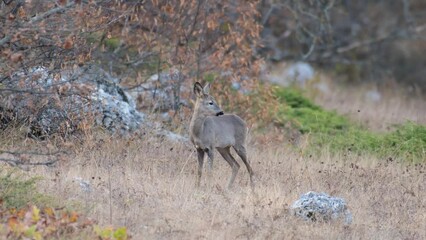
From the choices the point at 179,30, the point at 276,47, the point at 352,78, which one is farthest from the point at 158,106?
the point at 352,78

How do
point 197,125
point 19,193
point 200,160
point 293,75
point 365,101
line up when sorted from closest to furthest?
1. point 19,193
2. point 200,160
3. point 197,125
4. point 293,75
5. point 365,101

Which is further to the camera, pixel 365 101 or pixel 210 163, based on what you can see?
pixel 365 101

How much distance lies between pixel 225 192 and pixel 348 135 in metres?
5.74

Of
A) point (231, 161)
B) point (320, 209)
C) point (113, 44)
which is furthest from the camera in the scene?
point (113, 44)

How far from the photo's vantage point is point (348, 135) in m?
17.6

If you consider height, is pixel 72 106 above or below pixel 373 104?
above

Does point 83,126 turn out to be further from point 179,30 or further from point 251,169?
point 179,30

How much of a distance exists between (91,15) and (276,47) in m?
18.3

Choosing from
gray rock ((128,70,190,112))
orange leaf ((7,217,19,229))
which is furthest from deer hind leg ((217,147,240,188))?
orange leaf ((7,217,19,229))

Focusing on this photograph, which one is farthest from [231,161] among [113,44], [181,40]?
[113,44]

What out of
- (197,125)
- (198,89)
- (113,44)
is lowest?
(113,44)

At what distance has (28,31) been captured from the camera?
32.6ft

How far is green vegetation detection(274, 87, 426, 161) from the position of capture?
52.9 feet

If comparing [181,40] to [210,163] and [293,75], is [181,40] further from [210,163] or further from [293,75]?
[293,75]
